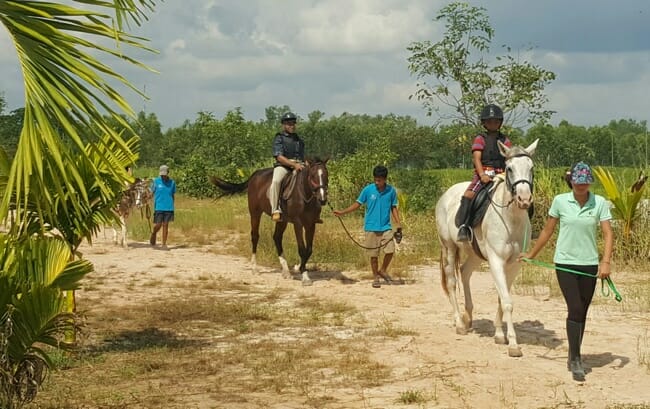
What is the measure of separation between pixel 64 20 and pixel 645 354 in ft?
21.2

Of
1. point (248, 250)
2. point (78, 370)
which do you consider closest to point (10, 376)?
point (78, 370)

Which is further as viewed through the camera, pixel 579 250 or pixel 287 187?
pixel 287 187

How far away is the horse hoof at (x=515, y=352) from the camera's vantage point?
8.50 m

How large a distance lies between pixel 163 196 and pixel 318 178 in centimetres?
588

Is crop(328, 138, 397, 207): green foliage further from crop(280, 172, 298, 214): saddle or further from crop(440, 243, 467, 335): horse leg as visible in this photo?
crop(440, 243, 467, 335): horse leg

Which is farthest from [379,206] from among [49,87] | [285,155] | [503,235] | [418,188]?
[418,188]

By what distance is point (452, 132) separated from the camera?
20.1 meters

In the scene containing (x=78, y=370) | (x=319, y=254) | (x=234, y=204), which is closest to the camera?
(x=78, y=370)

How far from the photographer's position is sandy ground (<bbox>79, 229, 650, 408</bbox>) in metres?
7.03

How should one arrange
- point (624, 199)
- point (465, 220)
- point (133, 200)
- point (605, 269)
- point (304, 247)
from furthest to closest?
point (133, 200) → point (624, 199) → point (304, 247) → point (465, 220) → point (605, 269)

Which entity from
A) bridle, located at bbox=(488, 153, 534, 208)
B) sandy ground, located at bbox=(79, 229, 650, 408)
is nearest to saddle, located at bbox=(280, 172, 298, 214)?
sandy ground, located at bbox=(79, 229, 650, 408)

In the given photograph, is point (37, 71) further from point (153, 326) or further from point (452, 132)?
point (452, 132)

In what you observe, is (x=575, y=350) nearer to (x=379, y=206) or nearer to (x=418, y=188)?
(x=379, y=206)

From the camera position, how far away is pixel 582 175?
7.63 metres
